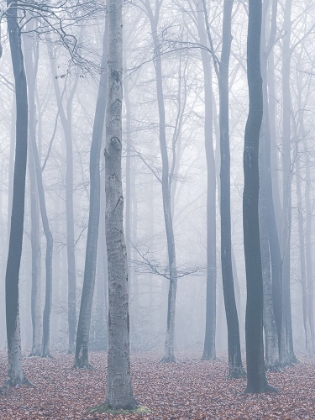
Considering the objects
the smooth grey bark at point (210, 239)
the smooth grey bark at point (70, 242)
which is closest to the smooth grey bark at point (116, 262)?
the smooth grey bark at point (210, 239)

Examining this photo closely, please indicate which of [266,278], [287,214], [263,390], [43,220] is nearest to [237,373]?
[266,278]

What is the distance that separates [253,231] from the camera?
1231 centimetres

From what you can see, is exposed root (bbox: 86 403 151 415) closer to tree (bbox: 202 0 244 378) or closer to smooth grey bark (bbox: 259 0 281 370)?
tree (bbox: 202 0 244 378)

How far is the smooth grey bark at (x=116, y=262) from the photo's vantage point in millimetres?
9930

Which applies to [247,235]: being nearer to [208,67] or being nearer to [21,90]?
[21,90]

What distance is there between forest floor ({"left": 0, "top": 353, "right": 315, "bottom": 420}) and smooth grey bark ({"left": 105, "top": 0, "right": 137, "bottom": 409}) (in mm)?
573

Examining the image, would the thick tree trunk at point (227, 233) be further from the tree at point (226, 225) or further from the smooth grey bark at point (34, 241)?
the smooth grey bark at point (34, 241)

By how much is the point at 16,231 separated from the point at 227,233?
238 inches

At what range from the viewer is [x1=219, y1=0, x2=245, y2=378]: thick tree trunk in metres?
15.6

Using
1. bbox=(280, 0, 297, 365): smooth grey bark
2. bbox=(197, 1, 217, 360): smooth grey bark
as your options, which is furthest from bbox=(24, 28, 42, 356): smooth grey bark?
bbox=(280, 0, 297, 365): smooth grey bark

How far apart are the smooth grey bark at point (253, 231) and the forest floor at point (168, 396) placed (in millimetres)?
619

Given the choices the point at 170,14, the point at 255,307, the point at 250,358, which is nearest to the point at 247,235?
the point at 255,307

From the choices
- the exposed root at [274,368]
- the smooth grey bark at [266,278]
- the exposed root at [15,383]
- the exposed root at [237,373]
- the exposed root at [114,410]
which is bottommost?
the exposed root at [274,368]

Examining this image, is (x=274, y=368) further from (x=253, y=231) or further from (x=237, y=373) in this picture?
(x=253, y=231)
